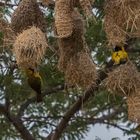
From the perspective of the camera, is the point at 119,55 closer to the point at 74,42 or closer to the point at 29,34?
the point at 74,42

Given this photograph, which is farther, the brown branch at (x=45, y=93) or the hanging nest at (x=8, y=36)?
the brown branch at (x=45, y=93)

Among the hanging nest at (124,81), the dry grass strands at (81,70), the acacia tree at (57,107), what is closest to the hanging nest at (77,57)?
the dry grass strands at (81,70)

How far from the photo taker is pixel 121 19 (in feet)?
6.74

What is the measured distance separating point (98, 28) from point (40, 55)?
1.51 meters

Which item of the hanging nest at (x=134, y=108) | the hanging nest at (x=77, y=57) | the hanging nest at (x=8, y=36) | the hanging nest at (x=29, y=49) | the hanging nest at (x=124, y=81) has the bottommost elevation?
the hanging nest at (x=134, y=108)

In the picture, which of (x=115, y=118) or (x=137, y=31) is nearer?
(x=137, y=31)

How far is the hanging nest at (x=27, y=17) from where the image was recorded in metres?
2.08

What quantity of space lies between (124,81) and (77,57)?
0.74ft

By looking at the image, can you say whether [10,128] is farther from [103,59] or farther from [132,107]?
[132,107]

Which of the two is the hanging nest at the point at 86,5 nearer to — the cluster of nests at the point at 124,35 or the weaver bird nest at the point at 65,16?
the weaver bird nest at the point at 65,16

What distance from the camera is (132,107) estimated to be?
83.1 inches

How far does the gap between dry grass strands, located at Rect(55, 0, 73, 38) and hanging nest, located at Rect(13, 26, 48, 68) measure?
0.25 ft

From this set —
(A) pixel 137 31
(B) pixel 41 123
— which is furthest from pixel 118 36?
(B) pixel 41 123

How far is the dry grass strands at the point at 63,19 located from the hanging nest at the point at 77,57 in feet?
0.26
